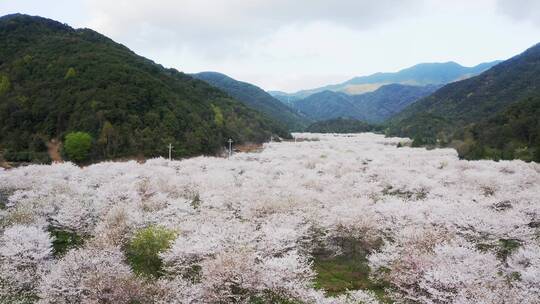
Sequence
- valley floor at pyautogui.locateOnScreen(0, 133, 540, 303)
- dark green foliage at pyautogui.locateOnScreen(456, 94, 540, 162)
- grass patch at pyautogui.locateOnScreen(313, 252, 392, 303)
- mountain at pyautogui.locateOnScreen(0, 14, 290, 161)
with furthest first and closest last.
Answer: mountain at pyautogui.locateOnScreen(0, 14, 290, 161) < dark green foliage at pyautogui.locateOnScreen(456, 94, 540, 162) < grass patch at pyautogui.locateOnScreen(313, 252, 392, 303) < valley floor at pyautogui.locateOnScreen(0, 133, 540, 303)

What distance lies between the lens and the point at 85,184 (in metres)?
55.5

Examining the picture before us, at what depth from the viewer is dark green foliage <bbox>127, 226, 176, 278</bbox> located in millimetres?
31547

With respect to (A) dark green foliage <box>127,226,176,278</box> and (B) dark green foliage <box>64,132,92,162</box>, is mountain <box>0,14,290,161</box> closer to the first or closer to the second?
(B) dark green foliage <box>64,132,92,162</box>

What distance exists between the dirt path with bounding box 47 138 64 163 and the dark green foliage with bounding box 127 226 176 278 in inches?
2257

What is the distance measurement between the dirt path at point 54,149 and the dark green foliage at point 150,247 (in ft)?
188

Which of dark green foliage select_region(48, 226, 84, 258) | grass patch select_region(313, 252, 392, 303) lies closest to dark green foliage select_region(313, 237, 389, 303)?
grass patch select_region(313, 252, 392, 303)

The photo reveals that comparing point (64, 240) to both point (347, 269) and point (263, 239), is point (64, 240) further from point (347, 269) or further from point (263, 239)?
point (347, 269)

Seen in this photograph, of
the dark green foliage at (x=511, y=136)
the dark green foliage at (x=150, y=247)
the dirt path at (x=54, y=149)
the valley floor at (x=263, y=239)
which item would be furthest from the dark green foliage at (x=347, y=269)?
the dirt path at (x=54, y=149)

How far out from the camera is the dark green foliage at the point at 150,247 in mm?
31547

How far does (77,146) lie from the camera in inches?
3204

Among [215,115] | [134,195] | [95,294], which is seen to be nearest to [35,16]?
[215,115]

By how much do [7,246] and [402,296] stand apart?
26077mm

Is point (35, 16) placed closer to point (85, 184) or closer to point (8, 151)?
point (8, 151)

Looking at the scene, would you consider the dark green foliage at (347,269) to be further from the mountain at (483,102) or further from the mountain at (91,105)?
the mountain at (483,102)
